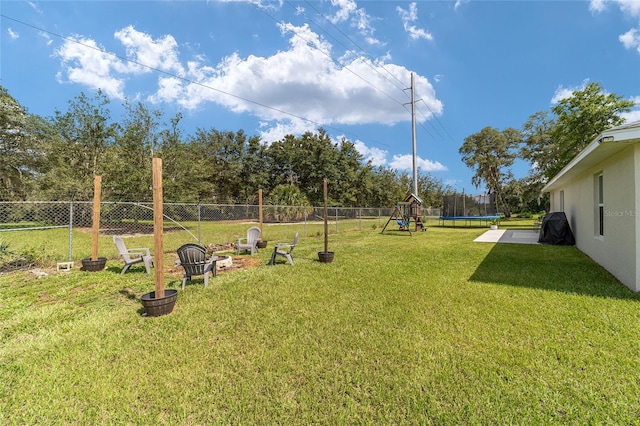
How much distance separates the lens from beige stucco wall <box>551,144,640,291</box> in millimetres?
4117

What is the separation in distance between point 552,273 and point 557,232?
17.9ft

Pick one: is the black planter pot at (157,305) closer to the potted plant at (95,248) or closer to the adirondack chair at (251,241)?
the potted plant at (95,248)

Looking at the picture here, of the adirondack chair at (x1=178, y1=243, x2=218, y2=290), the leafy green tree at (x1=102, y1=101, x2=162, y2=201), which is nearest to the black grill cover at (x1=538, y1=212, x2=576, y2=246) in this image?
the adirondack chair at (x1=178, y1=243, x2=218, y2=290)

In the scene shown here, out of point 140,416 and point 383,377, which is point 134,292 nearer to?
point 140,416

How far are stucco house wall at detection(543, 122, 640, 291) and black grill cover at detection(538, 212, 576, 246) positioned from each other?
2277 mm

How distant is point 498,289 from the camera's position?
14.6 ft

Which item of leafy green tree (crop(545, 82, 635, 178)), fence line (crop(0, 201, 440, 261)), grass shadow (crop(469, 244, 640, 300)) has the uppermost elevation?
leafy green tree (crop(545, 82, 635, 178))

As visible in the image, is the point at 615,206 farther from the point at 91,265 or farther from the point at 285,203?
the point at 285,203

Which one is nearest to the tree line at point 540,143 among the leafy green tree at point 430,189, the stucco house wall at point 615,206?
the leafy green tree at point 430,189

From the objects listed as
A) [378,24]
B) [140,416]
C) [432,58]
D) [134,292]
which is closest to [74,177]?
[134,292]

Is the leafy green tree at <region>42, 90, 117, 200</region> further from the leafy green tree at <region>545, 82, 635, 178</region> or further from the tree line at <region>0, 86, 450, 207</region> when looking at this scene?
the leafy green tree at <region>545, 82, 635, 178</region>

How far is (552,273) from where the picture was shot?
214 inches

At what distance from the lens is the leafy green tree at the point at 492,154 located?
3186 centimetres

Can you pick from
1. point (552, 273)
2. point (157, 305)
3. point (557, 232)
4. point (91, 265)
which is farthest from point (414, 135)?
point (157, 305)
